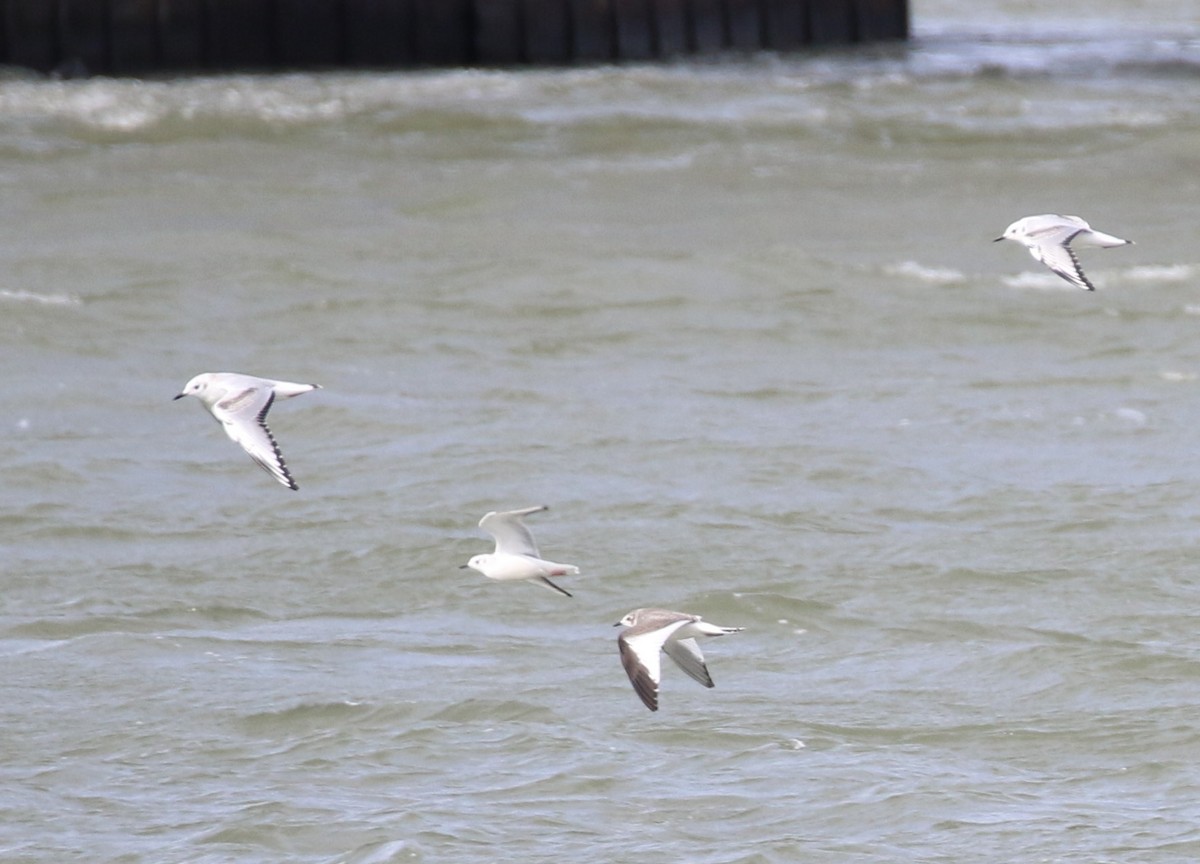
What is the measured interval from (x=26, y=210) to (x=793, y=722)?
37.3 ft

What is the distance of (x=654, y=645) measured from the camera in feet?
21.7

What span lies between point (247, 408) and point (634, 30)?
65.1 ft

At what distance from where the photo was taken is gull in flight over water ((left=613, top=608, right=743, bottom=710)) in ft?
20.7

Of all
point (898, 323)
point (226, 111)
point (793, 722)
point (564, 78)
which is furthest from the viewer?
point (564, 78)

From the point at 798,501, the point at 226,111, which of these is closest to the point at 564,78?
the point at 226,111

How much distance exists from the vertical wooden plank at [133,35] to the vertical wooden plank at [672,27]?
625cm

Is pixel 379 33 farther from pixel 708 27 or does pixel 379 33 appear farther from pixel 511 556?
pixel 511 556

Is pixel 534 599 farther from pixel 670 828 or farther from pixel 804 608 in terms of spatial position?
pixel 670 828

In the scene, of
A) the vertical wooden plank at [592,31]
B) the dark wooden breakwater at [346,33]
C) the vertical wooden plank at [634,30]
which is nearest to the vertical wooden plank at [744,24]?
the dark wooden breakwater at [346,33]

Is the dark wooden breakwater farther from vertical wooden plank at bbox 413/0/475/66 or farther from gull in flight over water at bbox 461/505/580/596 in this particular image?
gull in flight over water at bbox 461/505/580/596

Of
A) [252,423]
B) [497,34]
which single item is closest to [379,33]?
[497,34]

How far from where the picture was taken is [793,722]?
28.9 ft

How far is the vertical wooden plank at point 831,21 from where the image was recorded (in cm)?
2870

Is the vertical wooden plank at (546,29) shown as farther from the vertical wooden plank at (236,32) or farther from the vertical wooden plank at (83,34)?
the vertical wooden plank at (83,34)
